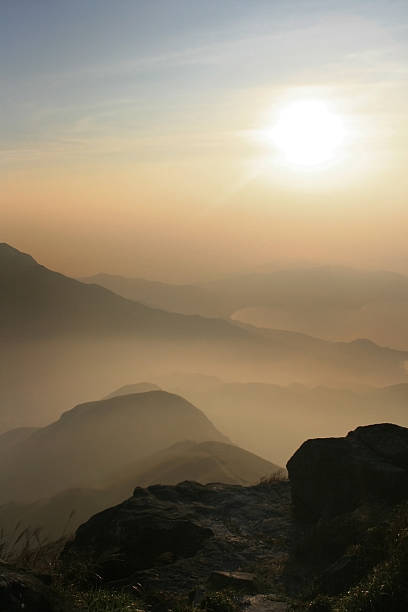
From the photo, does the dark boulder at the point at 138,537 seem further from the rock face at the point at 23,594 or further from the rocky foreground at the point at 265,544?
the rock face at the point at 23,594

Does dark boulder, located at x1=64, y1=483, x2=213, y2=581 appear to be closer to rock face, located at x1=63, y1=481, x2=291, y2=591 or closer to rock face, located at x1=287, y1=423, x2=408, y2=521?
rock face, located at x1=63, y1=481, x2=291, y2=591

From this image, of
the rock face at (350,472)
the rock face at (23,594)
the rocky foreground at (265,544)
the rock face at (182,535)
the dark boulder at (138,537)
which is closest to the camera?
the rock face at (23,594)

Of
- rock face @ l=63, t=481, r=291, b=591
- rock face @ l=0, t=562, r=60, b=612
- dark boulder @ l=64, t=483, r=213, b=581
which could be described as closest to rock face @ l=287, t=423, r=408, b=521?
rock face @ l=63, t=481, r=291, b=591

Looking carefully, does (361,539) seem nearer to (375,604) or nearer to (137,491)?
(375,604)

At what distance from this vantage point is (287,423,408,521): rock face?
593 inches

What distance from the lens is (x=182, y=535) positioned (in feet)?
52.9

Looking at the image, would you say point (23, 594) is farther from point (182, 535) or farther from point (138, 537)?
point (182, 535)

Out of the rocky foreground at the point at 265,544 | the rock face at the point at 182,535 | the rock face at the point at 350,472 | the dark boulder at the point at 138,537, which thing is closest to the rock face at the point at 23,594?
the rocky foreground at the point at 265,544

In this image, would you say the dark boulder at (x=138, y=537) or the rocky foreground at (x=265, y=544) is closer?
the rocky foreground at (x=265, y=544)

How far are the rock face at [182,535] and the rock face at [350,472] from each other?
114 cm

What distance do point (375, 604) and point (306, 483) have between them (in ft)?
25.7

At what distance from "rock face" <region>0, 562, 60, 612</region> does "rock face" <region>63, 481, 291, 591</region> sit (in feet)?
13.1

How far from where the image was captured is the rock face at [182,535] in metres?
14.0

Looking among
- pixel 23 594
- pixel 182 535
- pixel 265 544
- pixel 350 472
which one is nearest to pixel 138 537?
pixel 182 535
